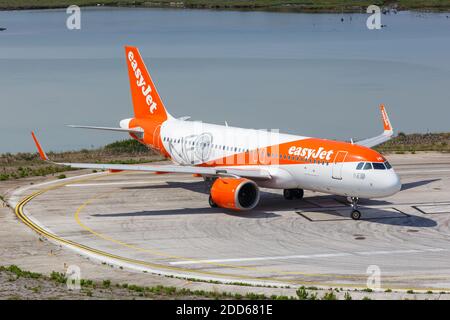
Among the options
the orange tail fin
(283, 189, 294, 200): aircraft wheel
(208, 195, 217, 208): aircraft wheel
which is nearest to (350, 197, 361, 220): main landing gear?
(283, 189, 294, 200): aircraft wheel

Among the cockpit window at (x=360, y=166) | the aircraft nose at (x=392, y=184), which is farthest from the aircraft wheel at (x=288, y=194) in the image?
the aircraft nose at (x=392, y=184)

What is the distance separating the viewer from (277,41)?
181 meters

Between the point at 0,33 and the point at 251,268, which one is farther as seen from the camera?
the point at 0,33

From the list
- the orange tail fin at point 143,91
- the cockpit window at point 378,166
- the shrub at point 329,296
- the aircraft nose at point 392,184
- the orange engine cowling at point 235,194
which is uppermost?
the orange tail fin at point 143,91

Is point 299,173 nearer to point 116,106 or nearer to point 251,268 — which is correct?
point 251,268

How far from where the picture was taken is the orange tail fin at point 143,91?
64.4m

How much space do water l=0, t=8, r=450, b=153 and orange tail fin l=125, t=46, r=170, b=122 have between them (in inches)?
1331

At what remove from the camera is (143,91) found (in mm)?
65000

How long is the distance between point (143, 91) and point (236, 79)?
3004 inches

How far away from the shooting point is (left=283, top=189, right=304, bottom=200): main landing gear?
57.7 metres

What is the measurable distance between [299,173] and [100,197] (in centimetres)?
1470

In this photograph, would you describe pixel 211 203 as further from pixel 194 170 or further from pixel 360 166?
pixel 360 166

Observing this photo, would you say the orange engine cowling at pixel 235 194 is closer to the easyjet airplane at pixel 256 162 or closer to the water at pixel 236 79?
the easyjet airplane at pixel 256 162

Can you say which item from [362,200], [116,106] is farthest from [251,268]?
[116,106]
